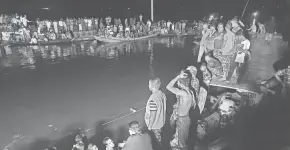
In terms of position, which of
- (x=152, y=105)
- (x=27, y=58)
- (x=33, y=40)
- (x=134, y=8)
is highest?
(x=134, y=8)

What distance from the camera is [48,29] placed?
1964 cm

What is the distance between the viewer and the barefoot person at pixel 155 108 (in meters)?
3.74

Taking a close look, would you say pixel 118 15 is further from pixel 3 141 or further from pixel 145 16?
pixel 3 141

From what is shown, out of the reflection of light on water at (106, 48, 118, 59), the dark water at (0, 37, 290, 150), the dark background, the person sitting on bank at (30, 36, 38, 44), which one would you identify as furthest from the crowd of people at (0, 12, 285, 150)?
the dark background

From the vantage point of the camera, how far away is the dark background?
24.6 metres

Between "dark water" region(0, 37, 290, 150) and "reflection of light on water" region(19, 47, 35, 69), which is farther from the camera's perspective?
"reflection of light on water" region(19, 47, 35, 69)

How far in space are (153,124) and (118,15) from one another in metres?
30.2

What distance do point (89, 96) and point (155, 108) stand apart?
499 cm

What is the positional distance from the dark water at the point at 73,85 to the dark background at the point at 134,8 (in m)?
11.4

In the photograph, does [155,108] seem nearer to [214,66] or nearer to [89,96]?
[214,66]

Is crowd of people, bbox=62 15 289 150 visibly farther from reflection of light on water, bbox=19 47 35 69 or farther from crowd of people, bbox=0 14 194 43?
crowd of people, bbox=0 14 194 43

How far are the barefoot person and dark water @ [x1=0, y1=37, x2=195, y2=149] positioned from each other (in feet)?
7.25

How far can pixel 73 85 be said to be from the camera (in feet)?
30.6

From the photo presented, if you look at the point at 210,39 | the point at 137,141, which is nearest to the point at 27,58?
the point at 210,39
